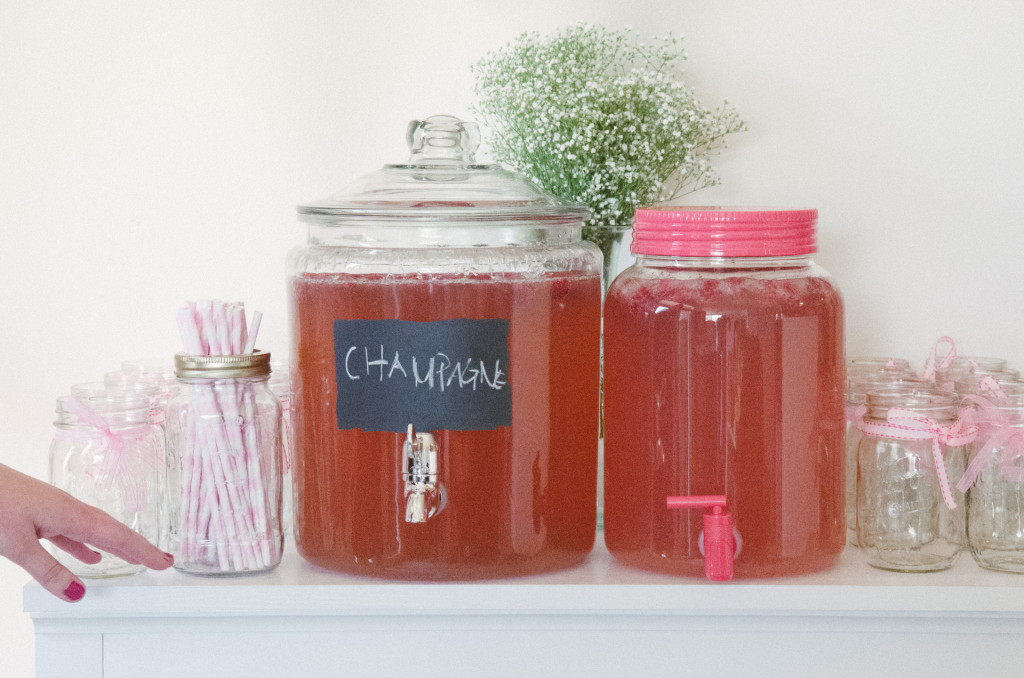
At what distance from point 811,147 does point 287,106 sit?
0.62 metres

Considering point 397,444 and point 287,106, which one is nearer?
point 397,444

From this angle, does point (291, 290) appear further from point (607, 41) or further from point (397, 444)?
point (607, 41)

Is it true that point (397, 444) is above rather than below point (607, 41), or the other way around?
below

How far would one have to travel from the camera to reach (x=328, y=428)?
0.84 meters

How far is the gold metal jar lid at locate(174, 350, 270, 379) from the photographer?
2.68 feet

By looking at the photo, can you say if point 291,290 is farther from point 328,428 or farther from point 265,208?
point 265,208

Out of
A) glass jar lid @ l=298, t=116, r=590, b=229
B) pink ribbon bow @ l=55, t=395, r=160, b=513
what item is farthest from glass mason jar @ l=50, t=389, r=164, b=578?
glass jar lid @ l=298, t=116, r=590, b=229

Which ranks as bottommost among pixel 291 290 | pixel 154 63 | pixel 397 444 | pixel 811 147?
pixel 397 444

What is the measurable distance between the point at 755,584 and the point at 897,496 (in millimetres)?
155

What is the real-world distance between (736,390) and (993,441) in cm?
24

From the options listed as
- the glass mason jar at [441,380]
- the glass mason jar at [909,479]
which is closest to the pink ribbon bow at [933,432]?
the glass mason jar at [909,479]

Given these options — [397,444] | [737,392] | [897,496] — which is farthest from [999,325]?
[397,444]

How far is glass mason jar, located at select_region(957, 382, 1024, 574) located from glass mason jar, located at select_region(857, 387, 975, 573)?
15 millimetres

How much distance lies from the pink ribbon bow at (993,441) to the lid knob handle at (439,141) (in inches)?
19.5
